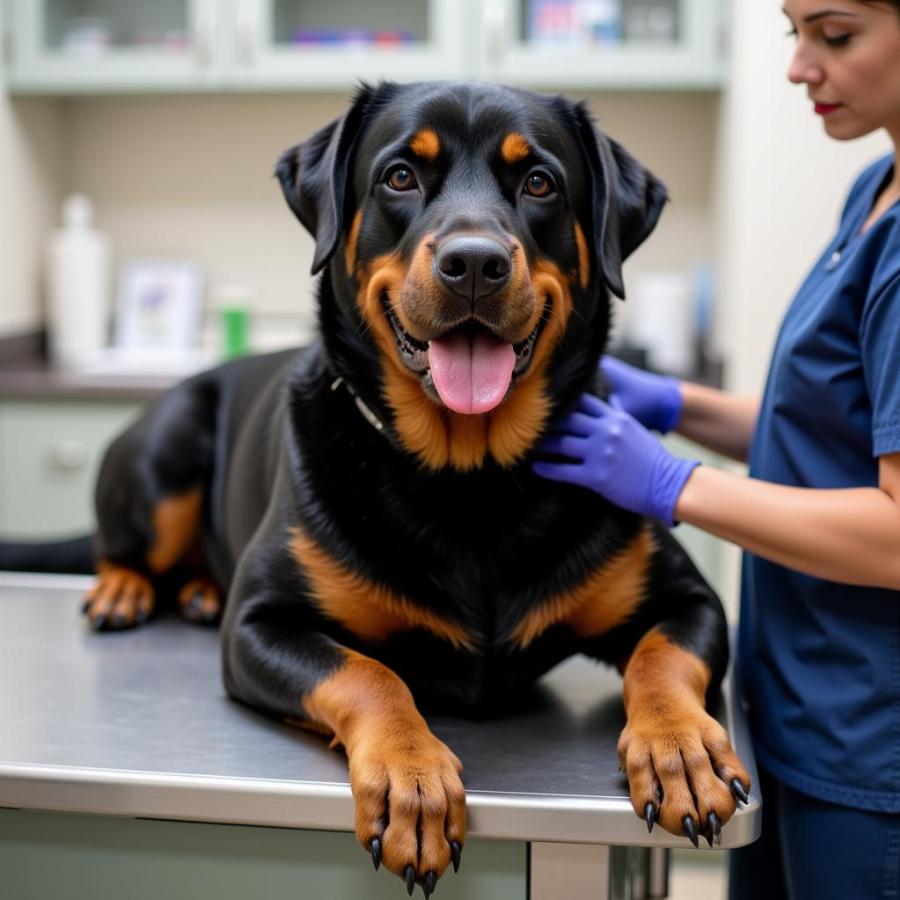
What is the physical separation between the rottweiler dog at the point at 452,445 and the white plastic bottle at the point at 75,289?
212cm

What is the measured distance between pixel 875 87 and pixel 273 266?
2.57 m

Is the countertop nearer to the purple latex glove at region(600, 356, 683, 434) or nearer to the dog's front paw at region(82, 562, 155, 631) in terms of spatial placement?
the dog's front paw at region(82, 562, 155, 631)

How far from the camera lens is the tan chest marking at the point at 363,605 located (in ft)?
4.24

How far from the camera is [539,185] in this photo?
137 cm

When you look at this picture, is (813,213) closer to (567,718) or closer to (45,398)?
(567,718)

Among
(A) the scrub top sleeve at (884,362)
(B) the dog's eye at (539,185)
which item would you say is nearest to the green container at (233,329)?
(B) the dog's eye at (539,185)

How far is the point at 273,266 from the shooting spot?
366 cm

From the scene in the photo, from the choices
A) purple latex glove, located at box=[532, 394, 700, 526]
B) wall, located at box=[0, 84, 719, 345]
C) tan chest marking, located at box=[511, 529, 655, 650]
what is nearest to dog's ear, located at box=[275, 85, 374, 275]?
purple latex glove, located at box=[532, 394, 700, 526]

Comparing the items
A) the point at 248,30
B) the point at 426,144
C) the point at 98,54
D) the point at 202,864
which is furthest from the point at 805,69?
the point at 98,54

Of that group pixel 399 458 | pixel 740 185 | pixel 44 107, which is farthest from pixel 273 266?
pixel 399 458

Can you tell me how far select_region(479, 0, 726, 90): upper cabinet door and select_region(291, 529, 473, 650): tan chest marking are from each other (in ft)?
6.96

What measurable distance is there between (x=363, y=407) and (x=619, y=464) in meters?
0.30

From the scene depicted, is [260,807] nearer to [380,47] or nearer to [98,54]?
[380,47]

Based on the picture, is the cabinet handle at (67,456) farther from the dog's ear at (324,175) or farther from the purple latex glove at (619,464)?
the purple latex glove at (619,464)
